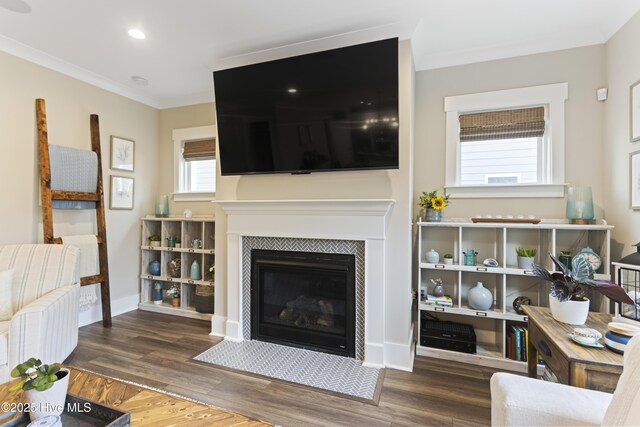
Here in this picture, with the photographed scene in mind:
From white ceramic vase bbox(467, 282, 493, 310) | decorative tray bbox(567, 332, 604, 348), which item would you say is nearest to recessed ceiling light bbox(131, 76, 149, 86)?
white ceramic vase bbox(467, 282, 493, 310)

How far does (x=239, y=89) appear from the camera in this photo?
268 centimetres

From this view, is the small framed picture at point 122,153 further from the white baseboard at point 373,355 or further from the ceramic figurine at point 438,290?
the ceramic figurine at point 438,290

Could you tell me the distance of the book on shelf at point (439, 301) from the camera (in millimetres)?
2542

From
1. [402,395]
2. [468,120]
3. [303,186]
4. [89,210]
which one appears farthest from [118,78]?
[402,395]

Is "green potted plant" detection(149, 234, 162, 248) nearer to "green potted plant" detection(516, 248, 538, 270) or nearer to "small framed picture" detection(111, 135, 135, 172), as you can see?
"small framed picture" detection(111, 135, 135, 172)

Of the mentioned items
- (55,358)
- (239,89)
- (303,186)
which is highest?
(239,89)

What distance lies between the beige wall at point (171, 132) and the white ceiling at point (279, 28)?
0.85 metres

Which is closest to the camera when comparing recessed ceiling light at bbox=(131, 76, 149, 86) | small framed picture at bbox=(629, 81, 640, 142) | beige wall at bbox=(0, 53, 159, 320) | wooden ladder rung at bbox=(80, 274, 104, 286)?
small framed picture at bbox=(629, 81, 640, 142)

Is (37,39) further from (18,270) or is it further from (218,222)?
(218,222)

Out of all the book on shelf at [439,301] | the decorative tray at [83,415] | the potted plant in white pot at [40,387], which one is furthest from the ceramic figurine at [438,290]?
the potted plant in white pot at [40,387]

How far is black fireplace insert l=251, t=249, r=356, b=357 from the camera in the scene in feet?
8.32

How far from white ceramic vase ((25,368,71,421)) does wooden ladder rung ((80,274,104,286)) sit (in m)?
2.31

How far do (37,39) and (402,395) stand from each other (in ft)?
13.4

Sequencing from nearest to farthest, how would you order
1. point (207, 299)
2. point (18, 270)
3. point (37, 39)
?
point (18, 270), point (37, 39), point (207, 299)
